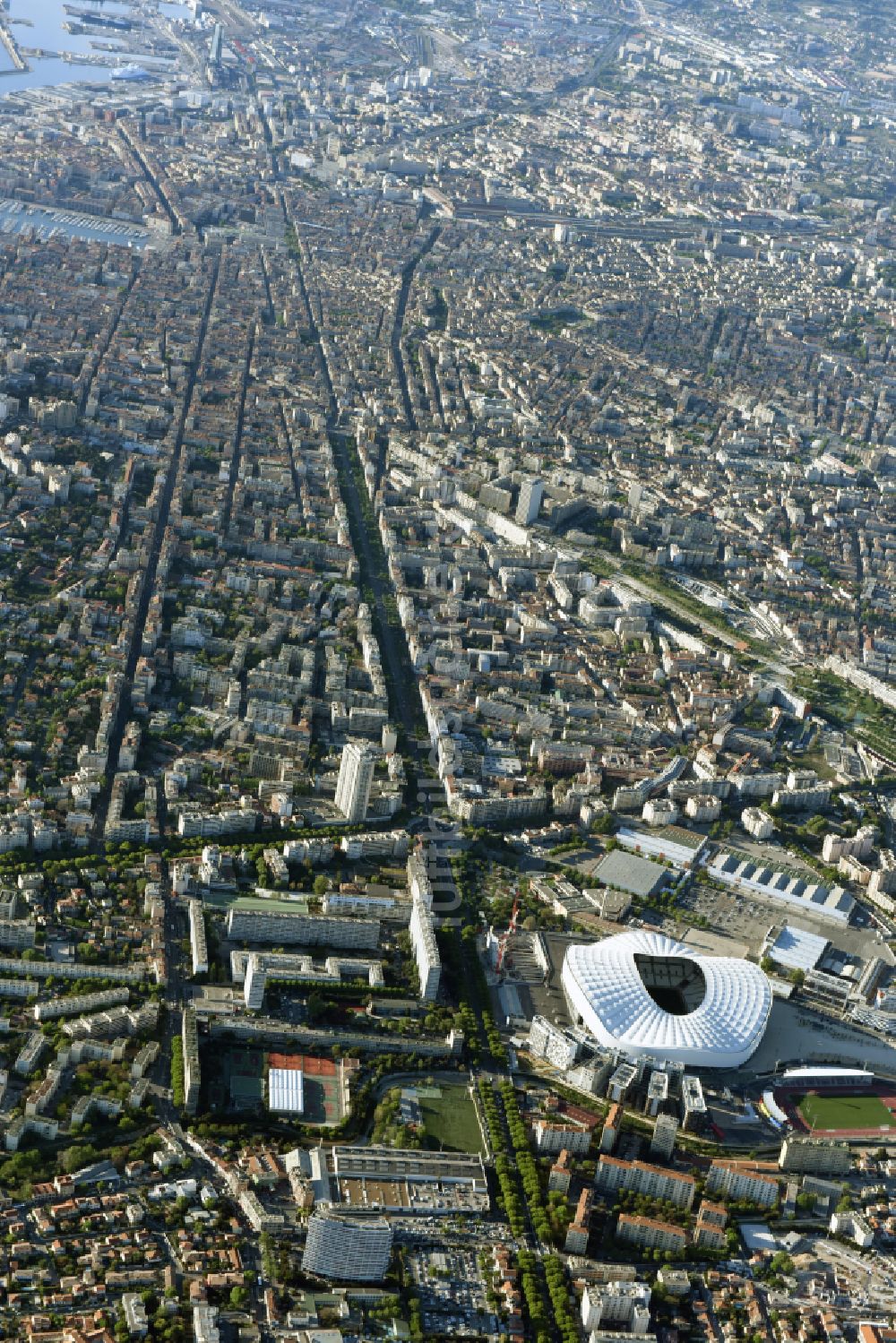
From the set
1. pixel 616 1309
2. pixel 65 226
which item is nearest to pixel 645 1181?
pixel 616 1309

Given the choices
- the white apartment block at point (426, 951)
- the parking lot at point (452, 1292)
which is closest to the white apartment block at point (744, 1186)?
the parking lot at point (452, 1292)

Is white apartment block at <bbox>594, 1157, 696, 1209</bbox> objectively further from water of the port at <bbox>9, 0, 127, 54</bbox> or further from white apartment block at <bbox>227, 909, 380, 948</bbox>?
water of the port at <bbox>9, 0, 127, 54</bbox>

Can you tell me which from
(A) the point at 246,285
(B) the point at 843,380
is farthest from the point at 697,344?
(A) the point at 246,285

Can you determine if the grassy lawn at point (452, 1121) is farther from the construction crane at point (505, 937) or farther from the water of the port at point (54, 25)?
the water of the port at point (54, 25)

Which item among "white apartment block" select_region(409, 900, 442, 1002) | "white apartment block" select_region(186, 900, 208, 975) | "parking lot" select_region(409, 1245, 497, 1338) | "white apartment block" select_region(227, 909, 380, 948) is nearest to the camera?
"parking lot" select_region(409, 1245, 497, 1338)

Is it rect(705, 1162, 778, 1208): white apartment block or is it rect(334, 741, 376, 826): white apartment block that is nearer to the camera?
rect(705, 1162, 778, 1208): white apartment block

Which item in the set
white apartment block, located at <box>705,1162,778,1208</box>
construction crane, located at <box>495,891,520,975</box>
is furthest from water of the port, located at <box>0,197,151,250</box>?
white apartment block, located at <box>705,1162,778,1208</box>
